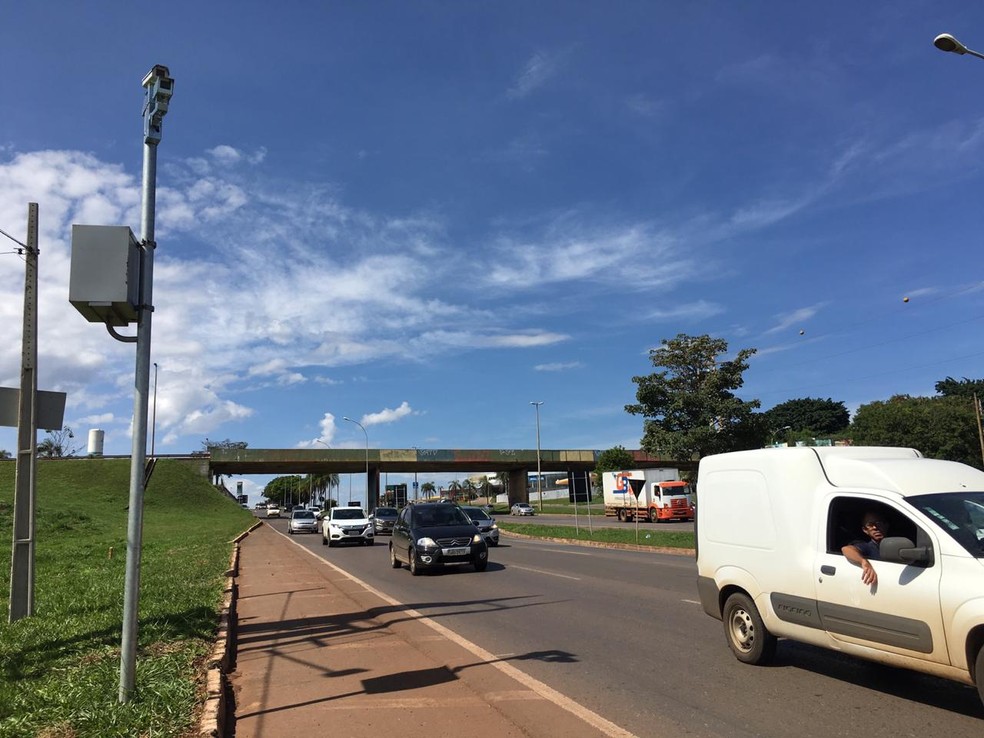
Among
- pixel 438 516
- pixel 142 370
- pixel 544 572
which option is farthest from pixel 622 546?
pixel 142 370

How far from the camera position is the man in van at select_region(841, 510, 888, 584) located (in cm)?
552

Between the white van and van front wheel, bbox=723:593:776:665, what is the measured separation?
1cm

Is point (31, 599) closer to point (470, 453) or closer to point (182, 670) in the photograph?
point (182, 670)

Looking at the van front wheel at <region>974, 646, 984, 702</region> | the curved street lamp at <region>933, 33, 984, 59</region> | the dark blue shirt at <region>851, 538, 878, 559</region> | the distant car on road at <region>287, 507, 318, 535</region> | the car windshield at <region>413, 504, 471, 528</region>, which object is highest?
the curved street lamp at <region>933, 33, 984, 59</region>

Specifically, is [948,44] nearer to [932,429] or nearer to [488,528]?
[488,528]

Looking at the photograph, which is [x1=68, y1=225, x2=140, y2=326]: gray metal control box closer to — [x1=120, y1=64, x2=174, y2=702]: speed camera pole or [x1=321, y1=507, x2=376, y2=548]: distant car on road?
[x1=120, y1=64, x2=174, y2=702]: speed camera pole

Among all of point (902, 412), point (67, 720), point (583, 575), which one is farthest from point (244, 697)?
point (902, 412)

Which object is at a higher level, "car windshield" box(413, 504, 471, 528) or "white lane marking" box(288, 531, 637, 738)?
"car windshield" box(413, 504, 471, 528)

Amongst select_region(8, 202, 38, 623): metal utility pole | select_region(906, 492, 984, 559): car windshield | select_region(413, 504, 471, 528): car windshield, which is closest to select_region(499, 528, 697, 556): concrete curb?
select_region(413, 504, 471, 528): car windshield

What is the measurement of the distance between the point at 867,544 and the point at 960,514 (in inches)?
27.9

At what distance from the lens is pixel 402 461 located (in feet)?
272

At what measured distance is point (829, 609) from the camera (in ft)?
19.0

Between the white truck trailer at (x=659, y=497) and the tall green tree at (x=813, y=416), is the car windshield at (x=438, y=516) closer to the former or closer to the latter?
the white truck trailer at (x=659, y=497)

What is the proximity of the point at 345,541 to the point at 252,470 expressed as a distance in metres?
56.5
